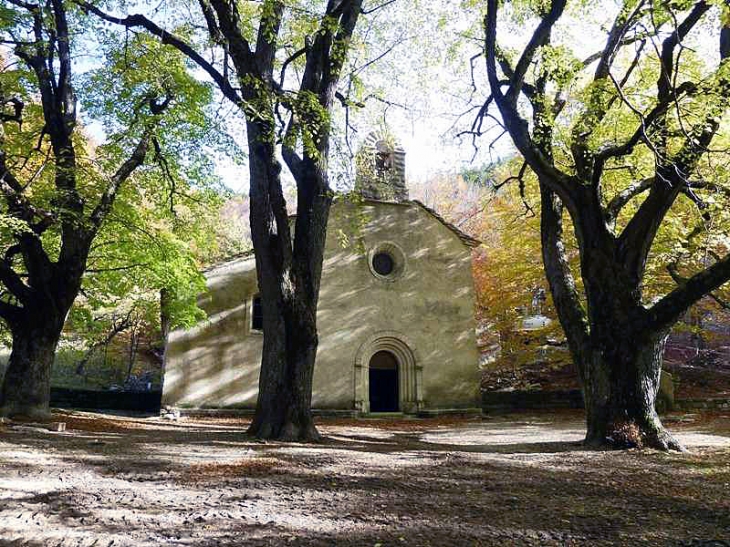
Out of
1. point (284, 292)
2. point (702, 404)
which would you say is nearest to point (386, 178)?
point (284, 292)

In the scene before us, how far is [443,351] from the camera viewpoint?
58.6 feet

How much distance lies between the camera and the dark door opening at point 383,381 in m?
17.7

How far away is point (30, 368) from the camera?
10.3m

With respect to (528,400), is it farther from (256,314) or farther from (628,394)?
(628,394)

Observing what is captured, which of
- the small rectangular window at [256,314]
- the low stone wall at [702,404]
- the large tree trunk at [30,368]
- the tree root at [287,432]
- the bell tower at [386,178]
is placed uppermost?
the bell tower at [386,178]

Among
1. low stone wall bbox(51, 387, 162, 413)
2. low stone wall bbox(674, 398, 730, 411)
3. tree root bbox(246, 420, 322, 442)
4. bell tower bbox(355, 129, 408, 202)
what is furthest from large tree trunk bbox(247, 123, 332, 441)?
low stone wall bbox(51, 387, 162, 413)

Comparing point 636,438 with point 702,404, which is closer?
point 636,438

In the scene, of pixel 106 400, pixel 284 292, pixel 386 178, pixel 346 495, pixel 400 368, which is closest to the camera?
pixel 346 495

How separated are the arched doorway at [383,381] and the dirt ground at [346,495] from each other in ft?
33.1

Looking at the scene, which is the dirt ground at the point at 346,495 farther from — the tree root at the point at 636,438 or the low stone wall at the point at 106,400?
the low stone wall at the point at 106,400

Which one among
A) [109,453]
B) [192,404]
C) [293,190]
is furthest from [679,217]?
[192,404]

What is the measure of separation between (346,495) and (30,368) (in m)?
8.98

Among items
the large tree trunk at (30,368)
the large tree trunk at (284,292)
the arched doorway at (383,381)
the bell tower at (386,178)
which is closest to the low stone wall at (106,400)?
the arched doorway at (383,381)

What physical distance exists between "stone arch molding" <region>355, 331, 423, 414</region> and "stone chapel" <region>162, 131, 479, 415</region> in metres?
0.03
